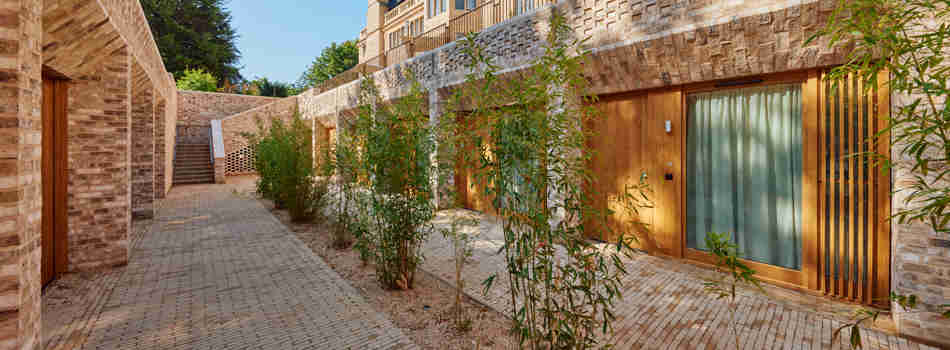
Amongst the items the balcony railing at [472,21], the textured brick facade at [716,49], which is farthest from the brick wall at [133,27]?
the textured brick facade at [716,49]

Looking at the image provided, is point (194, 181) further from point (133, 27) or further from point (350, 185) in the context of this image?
point (350, 185)

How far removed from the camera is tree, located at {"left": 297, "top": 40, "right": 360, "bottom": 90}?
34250 millimetres

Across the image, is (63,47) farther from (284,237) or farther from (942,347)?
(942,347)

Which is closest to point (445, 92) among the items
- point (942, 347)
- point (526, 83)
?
point (526, 83)

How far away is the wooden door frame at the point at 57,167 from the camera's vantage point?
3.60 meters

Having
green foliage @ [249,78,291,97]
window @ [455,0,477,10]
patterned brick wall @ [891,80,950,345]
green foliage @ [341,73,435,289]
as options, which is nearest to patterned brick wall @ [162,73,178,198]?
green foliage @ [341,73,435,289]

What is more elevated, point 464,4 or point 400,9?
point 400,9

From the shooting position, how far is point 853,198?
10.4ft

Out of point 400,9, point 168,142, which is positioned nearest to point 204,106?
point 168,142

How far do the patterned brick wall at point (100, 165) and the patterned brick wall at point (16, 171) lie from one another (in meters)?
2.70

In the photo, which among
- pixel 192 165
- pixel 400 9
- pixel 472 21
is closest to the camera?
pixel 472 21

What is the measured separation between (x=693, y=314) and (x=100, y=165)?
590cm

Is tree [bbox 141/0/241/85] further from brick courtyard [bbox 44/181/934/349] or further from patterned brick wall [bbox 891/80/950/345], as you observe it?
patterned brick wall [bbox 891/80/950/345]

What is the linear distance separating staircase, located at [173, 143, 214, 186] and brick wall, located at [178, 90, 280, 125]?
1.76 m
